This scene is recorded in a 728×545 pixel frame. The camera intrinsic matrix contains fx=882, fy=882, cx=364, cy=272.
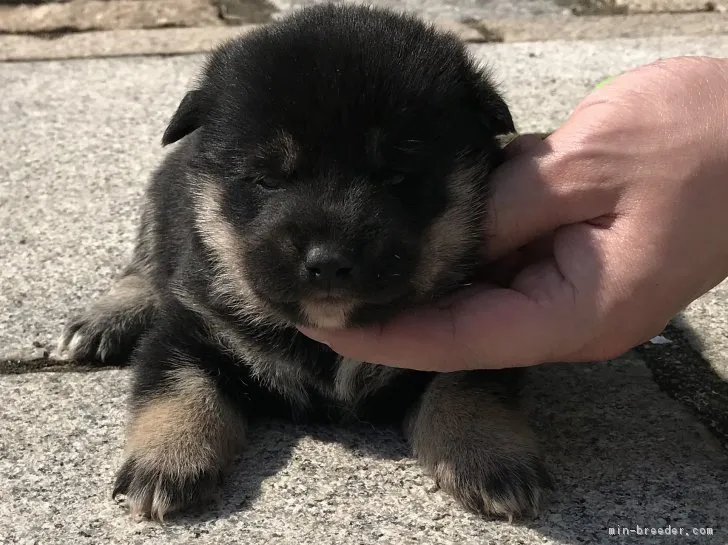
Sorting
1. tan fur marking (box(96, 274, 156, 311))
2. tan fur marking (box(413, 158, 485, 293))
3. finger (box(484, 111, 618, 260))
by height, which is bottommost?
tan fur marking (box(96, 274, 156, 311))

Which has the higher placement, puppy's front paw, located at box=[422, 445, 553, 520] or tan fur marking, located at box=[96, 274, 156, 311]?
puppy's front paw, located at box=[422, 445, 553, 520]

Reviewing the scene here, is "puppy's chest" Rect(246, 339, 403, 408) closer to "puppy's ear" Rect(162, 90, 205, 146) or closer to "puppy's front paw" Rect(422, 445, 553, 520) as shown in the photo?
"puppy's front paw" Rect(422, 445, 553, 520)

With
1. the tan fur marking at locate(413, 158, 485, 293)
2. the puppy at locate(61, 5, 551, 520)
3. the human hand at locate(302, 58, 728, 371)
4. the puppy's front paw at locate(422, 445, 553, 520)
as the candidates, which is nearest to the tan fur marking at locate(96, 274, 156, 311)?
the puppy at locate(61, 5, 551, 520)

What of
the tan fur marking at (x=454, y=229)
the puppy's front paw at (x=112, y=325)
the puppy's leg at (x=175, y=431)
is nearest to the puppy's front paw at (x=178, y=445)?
the puppy's leg at (x=175, y=431)

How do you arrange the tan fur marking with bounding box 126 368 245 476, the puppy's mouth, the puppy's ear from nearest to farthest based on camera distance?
the puppy's mouth < the tan fur marking with bounding box 126 368 245 476 < the puppy's ear

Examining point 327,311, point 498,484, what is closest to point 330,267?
point 327,311

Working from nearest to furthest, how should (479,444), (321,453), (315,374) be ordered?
(479,444), (321,453), (315,374)

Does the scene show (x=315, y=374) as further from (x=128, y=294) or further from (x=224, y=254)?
(x=128, y=294)
